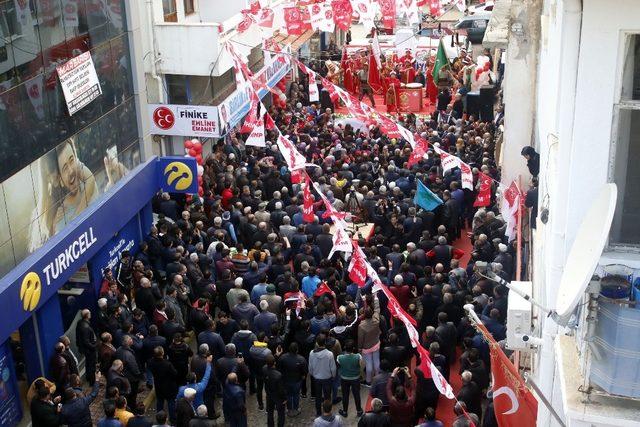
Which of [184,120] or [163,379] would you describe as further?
[184,120]

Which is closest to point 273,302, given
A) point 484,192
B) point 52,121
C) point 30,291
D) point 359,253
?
point 359,253

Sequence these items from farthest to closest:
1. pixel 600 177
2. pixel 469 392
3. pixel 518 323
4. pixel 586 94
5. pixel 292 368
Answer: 1. pixel 292 368
2. pixel 469 392
3. pixel 518 323
4. pixel 600 177
5. pixel 586 94

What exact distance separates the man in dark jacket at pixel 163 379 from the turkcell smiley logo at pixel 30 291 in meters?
1.91

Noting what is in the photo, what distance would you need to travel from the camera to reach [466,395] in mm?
12555

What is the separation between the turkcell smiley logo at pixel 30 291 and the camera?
13203 mm

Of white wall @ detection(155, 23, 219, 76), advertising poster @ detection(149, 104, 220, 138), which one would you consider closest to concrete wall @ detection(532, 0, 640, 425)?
advertising poster @ detection(149, 104, 220, 138)

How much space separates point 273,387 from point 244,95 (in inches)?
476

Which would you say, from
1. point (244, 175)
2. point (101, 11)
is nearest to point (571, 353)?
point (101, 11)

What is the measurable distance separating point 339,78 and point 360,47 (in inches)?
117

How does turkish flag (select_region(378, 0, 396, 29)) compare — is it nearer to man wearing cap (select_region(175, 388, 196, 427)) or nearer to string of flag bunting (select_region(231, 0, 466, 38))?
string of flag bunting (select_region(231, 0, 466, 38))

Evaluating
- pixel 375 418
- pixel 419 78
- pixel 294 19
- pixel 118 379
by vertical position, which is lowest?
pixel 419 78

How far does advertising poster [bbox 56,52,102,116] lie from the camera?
15.2 meters

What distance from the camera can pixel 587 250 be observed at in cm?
652

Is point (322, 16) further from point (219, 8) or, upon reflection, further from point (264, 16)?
point (219, 8)
